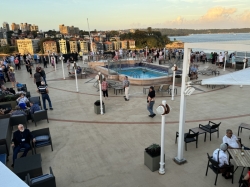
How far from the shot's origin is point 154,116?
958cm

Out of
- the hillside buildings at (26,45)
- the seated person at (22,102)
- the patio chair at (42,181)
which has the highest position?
the hillside buildings at (26,45)

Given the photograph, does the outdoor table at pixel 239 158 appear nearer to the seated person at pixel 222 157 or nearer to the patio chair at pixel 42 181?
the seated person at pixel 222 157

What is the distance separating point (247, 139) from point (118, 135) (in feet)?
15.5

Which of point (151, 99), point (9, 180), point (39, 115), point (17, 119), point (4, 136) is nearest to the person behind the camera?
point (9, 180)

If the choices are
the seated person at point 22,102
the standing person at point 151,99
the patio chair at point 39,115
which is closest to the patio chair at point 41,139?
the patio chair at point 39,115

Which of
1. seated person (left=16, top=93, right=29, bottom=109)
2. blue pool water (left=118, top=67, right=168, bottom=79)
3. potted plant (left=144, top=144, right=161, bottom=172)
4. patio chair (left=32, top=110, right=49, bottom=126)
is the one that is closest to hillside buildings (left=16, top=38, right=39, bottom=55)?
blue pool water (left=118, top=67, right=168, bottom=79)

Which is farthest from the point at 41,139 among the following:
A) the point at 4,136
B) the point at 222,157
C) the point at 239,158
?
the point at 239,158

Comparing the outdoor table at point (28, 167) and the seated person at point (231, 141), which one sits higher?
the seated person at point (231, 141)

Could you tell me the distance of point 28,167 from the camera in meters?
5.24

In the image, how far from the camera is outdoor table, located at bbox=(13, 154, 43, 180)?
16.7 ft

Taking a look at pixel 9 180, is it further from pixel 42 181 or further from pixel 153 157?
pixel 153 157

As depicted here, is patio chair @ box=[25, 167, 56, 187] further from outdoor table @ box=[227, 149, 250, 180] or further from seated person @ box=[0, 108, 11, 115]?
seated person @ box=[0, 108, 11, 115]

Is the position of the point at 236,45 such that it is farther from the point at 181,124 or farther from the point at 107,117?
the point at 107,117

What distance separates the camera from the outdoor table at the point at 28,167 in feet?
16.7
